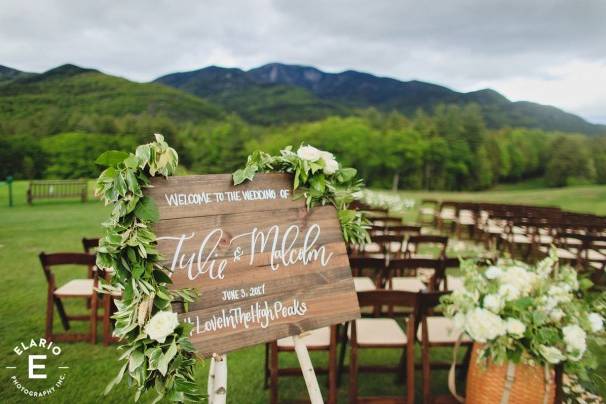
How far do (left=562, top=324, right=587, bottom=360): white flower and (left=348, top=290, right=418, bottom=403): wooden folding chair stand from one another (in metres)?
0.96

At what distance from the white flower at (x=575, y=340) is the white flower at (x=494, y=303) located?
38cm

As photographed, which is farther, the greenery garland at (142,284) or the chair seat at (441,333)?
the chair seat at (441,333)

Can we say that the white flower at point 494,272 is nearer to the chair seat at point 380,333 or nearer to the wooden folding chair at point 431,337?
the wooden folding chair at point 431,337

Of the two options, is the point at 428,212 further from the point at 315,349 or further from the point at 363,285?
the point at 315,349

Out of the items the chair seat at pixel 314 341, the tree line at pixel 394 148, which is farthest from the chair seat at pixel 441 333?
the tree line at pixel 394 148

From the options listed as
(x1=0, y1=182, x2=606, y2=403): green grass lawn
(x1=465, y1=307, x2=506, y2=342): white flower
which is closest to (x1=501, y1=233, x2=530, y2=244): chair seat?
(x1=0, y1=182, x2=606, y2=403): green grass lawn

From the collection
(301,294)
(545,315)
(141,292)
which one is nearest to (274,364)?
(301,294)

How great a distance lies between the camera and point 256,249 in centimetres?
220

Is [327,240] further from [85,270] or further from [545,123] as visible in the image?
[545,123]

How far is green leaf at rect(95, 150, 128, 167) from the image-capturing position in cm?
188

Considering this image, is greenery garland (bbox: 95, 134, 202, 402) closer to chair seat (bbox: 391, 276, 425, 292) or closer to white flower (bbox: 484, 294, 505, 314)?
white flower (bbox: 484, 294, 505, 314)

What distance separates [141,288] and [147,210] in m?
0.37

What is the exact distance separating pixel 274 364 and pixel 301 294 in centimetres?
113

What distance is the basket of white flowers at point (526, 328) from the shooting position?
2465mm
